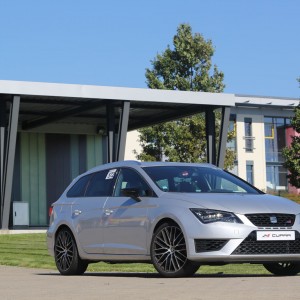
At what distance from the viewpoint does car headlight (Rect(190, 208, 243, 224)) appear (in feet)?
38.0

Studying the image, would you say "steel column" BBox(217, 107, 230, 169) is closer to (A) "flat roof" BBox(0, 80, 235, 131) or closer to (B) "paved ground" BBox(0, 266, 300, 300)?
(A) "flat roof" BBox(0, 80, 235, 131)

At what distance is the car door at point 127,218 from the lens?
40.8ft

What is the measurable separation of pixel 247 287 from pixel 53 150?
34600 mm

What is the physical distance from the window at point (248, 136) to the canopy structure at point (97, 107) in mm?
30379

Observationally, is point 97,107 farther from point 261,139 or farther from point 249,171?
Answer: point 261,139

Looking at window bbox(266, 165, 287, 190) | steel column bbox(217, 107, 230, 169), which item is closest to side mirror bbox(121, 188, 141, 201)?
steel column bbox(217, 107, 230, 169)

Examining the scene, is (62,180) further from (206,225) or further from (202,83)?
(206,225)

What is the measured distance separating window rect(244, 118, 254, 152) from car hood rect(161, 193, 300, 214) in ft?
193

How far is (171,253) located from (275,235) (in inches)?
52.6

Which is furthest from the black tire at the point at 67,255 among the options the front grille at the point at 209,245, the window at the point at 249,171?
the window at the point at 249,171

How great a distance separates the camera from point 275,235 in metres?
11.7

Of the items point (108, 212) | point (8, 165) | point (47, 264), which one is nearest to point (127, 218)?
point (108, 212)

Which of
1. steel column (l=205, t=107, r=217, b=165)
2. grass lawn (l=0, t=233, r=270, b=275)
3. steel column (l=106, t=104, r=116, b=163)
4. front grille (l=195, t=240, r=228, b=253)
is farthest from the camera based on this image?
steel column (l=205, t=107, r=217, b=165)

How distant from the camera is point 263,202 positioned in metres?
12.0
